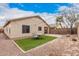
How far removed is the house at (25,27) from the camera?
3.76m

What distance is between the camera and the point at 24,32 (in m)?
3.80

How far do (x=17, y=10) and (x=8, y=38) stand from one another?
429 millimetres

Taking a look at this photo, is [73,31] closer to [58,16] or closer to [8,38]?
[58,16]

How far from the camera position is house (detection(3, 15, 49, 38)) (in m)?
3.76

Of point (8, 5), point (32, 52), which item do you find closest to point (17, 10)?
point (8, 5)

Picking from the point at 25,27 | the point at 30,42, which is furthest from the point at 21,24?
the point at 30,42

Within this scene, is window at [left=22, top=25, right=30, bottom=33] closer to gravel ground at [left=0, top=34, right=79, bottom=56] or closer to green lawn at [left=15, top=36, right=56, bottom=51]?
green lawn at [left=15, top=36, right=56, bottom=51]

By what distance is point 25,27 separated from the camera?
3777 mm

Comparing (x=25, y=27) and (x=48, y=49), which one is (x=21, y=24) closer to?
(x=25, y=27)

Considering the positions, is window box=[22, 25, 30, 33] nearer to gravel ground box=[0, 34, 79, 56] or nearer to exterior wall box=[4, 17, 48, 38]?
exterior wall box=[4, 17, 48, 38]

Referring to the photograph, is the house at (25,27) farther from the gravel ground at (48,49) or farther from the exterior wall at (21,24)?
the gravel ground at (48,49)

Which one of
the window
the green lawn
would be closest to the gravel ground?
the green lawn

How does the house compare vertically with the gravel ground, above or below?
above

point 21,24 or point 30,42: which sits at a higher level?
point 21,24
